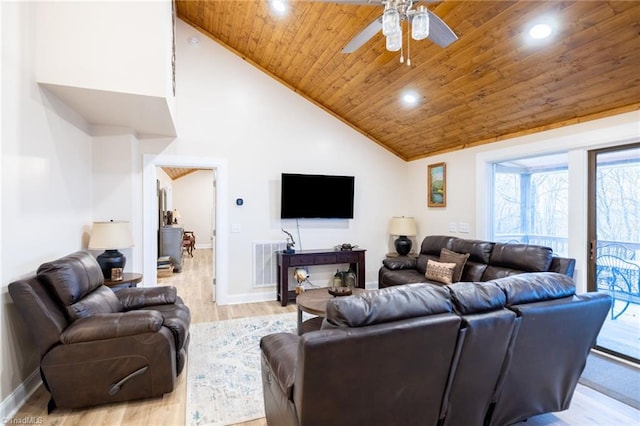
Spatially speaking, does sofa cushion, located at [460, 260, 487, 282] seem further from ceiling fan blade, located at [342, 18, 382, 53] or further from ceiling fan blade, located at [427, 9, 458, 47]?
ceiling fan blade, located at [342, 18, 382, 53]

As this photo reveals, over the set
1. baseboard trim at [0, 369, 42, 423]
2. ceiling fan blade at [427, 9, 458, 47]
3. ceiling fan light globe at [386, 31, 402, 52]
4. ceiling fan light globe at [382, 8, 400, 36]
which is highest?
ceiling fan blade at [427, 9, 458, 47]

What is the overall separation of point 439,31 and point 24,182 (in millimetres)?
3247

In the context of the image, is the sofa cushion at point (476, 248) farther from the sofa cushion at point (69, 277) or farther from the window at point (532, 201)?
the sofa cushion at point (69, 277)

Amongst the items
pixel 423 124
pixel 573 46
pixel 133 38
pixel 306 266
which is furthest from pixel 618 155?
pixel 133 38

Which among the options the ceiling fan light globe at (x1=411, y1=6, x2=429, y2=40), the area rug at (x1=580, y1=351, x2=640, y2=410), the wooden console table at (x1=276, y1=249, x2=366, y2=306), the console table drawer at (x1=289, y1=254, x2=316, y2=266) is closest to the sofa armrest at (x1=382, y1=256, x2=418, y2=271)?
the wooden console table at (x1=276, y1=249, x2=366, y2=306)

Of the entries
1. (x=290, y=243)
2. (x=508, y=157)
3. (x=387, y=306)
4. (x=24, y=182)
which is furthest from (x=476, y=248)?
(x=24, y=182)

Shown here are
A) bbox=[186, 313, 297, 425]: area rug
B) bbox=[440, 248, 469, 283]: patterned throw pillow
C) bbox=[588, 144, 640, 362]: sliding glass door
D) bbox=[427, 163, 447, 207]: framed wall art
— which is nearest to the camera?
bbox=[186, 313, 297, 425]: area rug

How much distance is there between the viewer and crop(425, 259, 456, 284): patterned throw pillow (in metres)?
4.04

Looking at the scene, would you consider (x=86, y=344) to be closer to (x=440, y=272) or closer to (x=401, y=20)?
(x=401, y=20)

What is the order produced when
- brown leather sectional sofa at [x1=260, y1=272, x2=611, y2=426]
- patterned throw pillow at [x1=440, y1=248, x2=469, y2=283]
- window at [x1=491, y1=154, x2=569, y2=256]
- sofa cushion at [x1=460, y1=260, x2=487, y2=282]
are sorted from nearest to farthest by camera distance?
brown leather sectional sofa at [x1=260, y1=272, x2=611, y2=426] < window at [x1=491, y1=154, x2=569, y2=256] < sofa cushion at [x1=460, y1=260, x2=487, y2=282] < patterned throw pillow at [x1=440, y1=248, x2=469, y2=283]

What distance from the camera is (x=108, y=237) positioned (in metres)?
3.41

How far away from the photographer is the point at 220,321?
3.98 meters

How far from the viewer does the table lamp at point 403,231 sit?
17.5ft

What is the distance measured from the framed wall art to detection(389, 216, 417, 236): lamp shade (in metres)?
0.45
